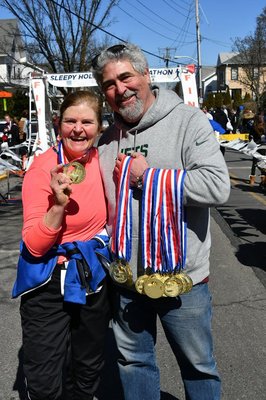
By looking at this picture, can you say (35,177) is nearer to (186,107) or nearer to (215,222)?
(186,107)

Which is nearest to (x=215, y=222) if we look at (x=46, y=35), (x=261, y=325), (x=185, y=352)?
(x=261, y=325)

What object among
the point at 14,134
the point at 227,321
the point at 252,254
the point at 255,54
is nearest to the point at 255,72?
the point at 255,54

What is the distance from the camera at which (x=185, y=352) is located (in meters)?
2.09

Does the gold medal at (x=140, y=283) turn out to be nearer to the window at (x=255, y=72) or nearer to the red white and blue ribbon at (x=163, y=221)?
the red white and blue ribbon at (x=163, y=221)

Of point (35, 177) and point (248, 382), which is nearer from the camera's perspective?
point (35, 177)

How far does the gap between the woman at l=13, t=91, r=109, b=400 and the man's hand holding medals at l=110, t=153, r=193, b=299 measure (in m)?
0.21

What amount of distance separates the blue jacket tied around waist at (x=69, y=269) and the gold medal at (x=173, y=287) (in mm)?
385

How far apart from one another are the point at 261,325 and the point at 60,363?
7.03 feet

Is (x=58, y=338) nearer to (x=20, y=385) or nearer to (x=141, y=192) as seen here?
(x=141, y=192)

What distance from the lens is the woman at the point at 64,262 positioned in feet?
6.89

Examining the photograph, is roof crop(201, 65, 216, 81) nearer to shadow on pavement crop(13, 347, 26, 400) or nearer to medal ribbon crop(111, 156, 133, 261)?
shadow on pavement crop(13, 347, 26, 400)

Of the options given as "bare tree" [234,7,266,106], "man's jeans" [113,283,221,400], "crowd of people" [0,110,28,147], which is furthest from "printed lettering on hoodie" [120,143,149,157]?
"bare tree" [234,7,266,106]

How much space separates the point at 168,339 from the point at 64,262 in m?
0.59

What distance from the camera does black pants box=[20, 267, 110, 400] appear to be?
2.15 meters
